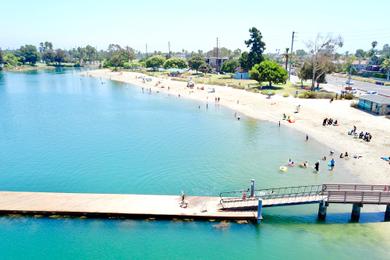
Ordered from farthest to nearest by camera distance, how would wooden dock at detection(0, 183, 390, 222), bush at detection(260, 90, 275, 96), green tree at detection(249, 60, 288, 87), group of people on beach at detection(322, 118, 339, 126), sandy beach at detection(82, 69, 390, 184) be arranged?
green tree at detection(249, 60, 288, 87)
bush at detection(260, 90, 275, 96)
group of people on beach at detection(322, 118, 339, 126)
sandy beach at detection(82, 69, 390, 184)
wooden dock at detection(0, 183, 390, 222)

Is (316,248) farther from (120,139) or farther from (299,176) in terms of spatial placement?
(120,139)

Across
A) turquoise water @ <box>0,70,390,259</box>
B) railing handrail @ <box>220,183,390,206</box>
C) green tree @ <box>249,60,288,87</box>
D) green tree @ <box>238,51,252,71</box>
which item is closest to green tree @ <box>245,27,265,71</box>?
green tree @ <box>238,51,252,71</box>

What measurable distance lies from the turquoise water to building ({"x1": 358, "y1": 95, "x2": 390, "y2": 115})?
19.7 meters

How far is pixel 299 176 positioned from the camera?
131ft

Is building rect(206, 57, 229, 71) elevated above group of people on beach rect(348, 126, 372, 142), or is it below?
above

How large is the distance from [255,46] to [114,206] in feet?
325

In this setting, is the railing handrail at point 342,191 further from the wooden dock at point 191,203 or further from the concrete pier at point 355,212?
the concrete pier at point 355,212

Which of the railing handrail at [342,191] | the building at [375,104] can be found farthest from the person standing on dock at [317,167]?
the building at [375,104]

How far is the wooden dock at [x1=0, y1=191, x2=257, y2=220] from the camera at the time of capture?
2908cm

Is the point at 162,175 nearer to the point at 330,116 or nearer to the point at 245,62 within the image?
the point at 330,116

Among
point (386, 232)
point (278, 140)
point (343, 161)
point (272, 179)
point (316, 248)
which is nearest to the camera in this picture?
point (316, 248)

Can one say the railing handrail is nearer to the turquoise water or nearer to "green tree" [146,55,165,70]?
the turquoise water

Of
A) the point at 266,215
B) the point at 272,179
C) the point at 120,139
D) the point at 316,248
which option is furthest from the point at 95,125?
the point at 316,248

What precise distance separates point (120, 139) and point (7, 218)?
27401 mm
